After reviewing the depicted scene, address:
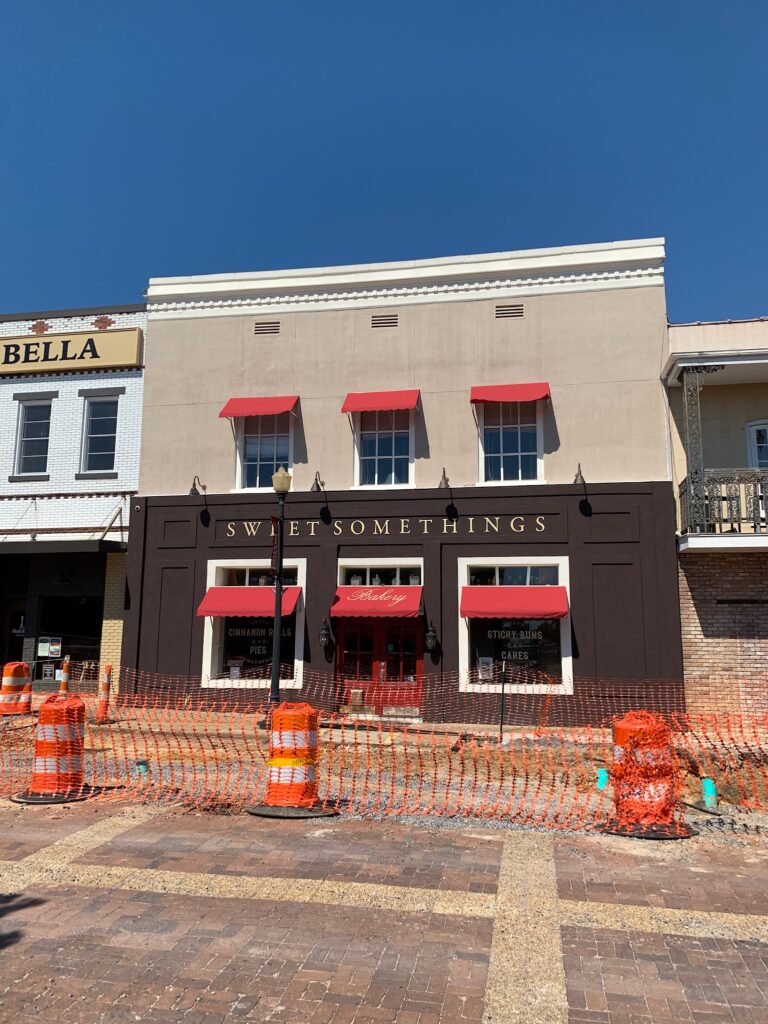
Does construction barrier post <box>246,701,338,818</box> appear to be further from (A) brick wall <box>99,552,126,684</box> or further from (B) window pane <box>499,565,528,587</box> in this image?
(A) brick wall <box>99,552,126,684</box>

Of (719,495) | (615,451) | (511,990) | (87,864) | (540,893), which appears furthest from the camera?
(615,451)

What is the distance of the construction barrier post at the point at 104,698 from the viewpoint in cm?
1452

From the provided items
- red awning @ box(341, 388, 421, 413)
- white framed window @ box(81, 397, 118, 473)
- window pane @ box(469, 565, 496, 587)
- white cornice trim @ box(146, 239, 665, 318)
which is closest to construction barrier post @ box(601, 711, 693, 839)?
window pane @ box(469, 565, 496, 587)

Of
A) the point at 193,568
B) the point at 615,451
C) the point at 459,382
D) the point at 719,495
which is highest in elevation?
Result: the point at 459,382

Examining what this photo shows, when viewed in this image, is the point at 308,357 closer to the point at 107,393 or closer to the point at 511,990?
the point at 107,393

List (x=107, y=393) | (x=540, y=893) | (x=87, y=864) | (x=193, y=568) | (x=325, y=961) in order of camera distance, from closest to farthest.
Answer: (x=325, y=961), (x=540, y=893), (x=87, y=864), (x=193, y=568), (x=107, y=393)

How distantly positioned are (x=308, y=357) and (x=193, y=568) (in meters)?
5.54

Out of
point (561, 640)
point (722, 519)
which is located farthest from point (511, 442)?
point (722, 519)

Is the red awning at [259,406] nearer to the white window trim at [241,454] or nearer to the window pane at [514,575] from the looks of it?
the white window trim at [241,454]

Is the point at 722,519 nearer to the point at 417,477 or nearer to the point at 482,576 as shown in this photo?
the point at 482,576

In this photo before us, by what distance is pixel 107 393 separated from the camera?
739 inches

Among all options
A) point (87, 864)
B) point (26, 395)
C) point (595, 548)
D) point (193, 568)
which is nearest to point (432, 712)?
point (595, 548)

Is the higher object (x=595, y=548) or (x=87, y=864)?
(x=595, y=548)

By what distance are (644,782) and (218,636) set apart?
37.9 feet
